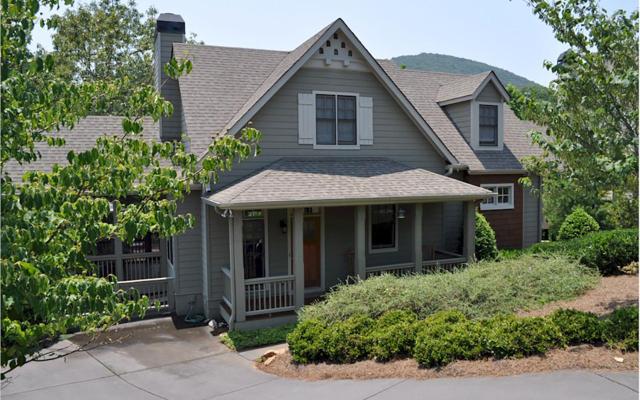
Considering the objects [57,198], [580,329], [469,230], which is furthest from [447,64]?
[57,198]

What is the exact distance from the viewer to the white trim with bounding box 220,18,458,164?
13852 millimetres

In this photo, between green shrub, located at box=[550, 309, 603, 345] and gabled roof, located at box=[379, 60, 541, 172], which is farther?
gabled roof, located at box=[379, 60, 541, 172]

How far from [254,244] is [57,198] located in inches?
397

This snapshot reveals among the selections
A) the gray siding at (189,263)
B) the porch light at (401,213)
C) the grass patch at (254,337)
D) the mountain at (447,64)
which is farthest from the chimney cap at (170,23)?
the mountain at (447,64)

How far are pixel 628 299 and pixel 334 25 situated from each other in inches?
387

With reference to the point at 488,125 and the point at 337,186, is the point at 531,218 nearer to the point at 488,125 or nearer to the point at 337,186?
the point at 488,125

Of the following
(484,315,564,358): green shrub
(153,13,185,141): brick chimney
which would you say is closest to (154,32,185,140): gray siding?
(153,13,185,141): brick chimney

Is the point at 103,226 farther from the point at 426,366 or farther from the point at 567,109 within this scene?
the point at 567,109

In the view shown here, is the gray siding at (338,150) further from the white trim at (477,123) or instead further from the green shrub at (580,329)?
the green shrub at (580,329)

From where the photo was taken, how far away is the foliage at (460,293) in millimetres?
10883

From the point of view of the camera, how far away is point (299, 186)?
13.1 meters

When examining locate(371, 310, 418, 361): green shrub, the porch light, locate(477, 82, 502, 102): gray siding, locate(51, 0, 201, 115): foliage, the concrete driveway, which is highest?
locate(51, 0, 201, 115): foliage

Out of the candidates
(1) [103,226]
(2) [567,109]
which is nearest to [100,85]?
(1) [103,226]

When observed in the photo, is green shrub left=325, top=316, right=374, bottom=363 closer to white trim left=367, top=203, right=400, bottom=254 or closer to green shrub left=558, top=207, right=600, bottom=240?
white trim left=367, top=203, right=400, bottom=254
